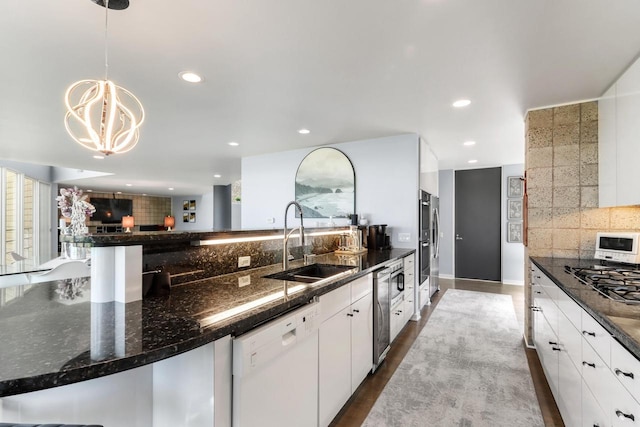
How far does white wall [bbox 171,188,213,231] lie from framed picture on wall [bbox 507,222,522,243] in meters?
11.0

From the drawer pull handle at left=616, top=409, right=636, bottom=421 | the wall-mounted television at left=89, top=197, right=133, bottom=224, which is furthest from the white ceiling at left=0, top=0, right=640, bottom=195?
the wall-mounted television at left=89, top=197, right=133, bottom=224

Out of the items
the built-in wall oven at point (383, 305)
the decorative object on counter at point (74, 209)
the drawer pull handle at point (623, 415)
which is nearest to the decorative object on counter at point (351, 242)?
the built-in wall oven at point (383, 305)

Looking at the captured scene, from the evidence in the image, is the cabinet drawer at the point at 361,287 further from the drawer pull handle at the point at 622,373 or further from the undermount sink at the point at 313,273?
the drawer pull handle at the point at 622,373

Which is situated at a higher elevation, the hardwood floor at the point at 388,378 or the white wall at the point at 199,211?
the white wall at the point at 199,211

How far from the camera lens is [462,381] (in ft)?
8.07

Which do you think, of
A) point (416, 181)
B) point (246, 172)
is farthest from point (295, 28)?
point (246, 172)

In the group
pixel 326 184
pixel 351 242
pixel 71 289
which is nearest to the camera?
pixel 71 289

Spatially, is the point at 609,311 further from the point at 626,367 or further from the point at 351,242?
the point at 351,242

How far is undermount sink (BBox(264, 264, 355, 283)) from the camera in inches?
84.6

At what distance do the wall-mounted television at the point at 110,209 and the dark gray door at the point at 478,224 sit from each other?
40.7 feet

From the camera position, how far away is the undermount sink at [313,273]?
7.05 feet

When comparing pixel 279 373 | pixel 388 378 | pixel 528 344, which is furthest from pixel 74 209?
pixel 528 344

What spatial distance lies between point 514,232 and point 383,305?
15.2 feet

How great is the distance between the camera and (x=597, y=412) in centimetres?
132
